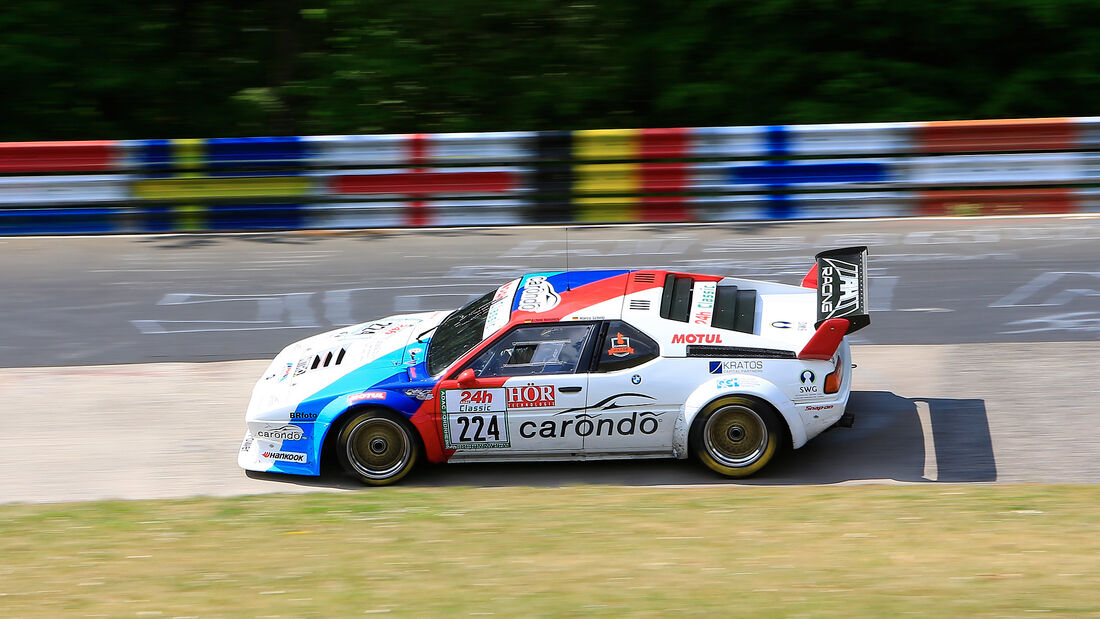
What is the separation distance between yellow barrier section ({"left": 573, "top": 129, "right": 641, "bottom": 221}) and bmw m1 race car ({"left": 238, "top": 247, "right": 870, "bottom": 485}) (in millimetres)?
6351

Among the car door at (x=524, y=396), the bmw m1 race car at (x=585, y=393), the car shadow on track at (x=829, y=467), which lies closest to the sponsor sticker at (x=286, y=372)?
the bmw m1 race car at (x=585, y=393)

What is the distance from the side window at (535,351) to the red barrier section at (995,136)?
7.84 meters

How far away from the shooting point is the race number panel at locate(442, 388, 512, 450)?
7.91 m

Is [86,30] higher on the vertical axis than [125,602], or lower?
higher

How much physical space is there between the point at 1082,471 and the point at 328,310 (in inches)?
283

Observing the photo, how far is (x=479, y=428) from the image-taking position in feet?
26.1

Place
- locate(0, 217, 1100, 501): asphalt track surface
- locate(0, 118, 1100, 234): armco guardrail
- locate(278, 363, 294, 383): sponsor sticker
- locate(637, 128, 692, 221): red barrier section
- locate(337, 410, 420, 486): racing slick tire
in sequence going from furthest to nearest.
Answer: locate(637, 128, 692, 221): red barrier section → locate(0, 118, 1100, 234): armco guardrail → locate(278, 363, 294, 383): sponsor sticker → locate(0, 217, 1100, 501): asphalt track surface → locate(337, 410, 420, 486): racing slick tire

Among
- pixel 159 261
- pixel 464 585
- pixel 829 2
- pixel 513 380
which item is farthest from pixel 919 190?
pixel 464 585

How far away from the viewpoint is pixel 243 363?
1062 cm

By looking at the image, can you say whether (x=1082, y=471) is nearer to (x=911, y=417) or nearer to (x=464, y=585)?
(x=911, y=417)

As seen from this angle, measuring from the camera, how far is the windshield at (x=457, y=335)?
8.12 m

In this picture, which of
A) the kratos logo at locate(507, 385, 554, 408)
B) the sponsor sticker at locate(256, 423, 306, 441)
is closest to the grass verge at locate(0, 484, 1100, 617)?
the sponsor sticker at locate(256, 423, 306, 441)

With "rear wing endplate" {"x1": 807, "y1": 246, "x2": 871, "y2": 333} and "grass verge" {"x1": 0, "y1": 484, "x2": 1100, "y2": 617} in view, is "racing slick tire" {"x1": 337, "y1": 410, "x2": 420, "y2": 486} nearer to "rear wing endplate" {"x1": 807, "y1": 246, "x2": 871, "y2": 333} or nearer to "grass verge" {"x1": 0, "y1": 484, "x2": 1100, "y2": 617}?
"grass verge" {"x1": 0, "y1": 484, "x2": 1100, "y2": 617}

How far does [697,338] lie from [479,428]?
1605mm
